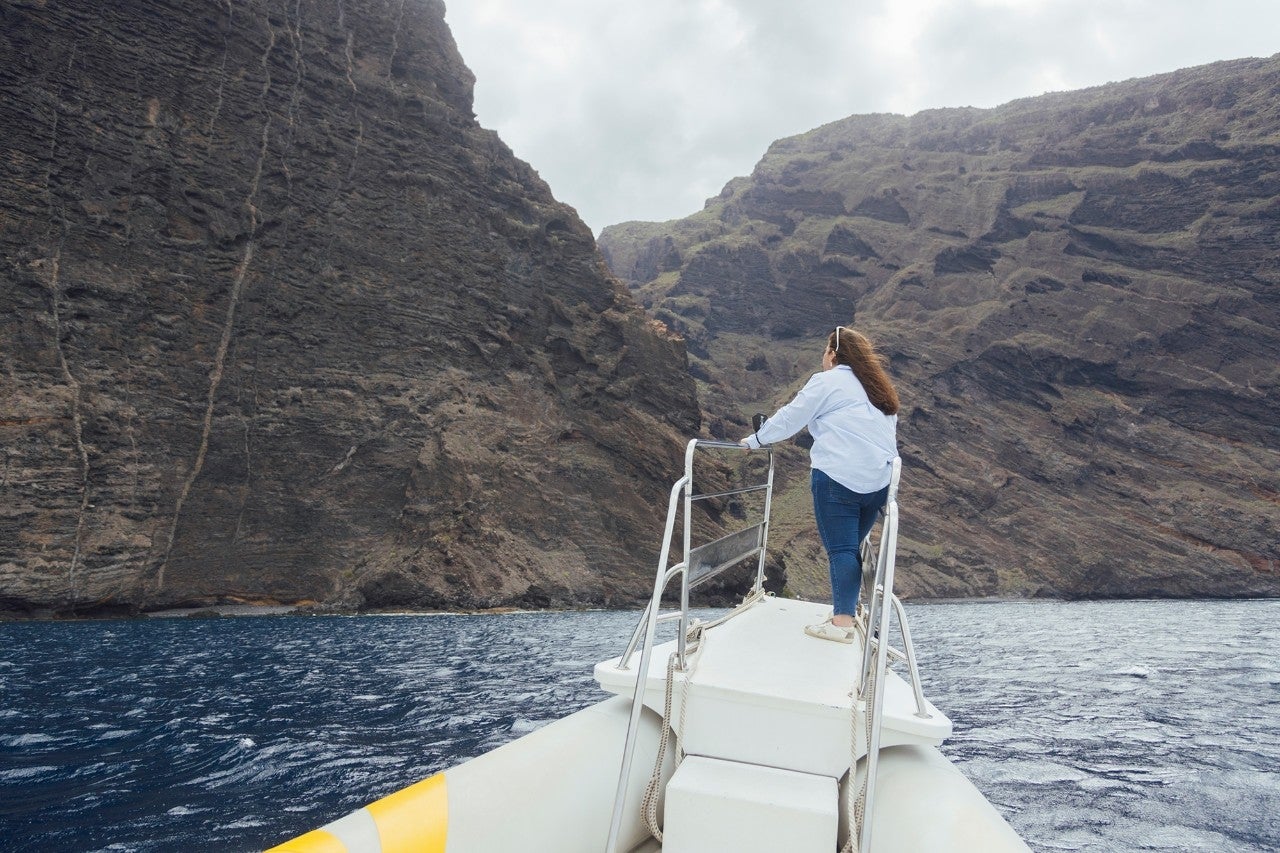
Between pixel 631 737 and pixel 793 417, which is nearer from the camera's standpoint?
pixel 631 737

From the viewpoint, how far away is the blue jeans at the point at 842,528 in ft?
14.0

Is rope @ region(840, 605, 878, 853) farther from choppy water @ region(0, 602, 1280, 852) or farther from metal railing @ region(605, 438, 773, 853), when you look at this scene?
choppy water @ region(0, 602, 1280, 852)

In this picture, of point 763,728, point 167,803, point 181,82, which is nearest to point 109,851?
point 167,803

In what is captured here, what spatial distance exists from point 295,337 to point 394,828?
53.5 meters

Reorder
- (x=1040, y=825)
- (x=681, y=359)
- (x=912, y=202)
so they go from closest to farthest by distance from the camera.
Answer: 1. (x=1040, y=825)
2. (x=681, y=359)
3. (x=912, y=202)

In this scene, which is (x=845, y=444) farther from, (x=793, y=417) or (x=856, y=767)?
(x=856, y=767)

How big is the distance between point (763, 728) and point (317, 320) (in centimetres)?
5423

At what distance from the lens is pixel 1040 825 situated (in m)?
5.99

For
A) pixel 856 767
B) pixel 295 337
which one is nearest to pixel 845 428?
pixel 856 767

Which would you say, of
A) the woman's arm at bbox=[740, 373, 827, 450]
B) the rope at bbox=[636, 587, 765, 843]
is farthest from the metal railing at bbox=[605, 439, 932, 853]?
the woman's arm at bbox=[740, 373, 827, 450]

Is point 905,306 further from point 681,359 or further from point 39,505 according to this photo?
point 39,505

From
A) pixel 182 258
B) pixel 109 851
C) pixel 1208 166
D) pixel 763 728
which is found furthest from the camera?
pixel 1208 166

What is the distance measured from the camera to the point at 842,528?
4297 millimetres

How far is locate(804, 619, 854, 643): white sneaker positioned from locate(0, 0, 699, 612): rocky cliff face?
4537 centimetres
